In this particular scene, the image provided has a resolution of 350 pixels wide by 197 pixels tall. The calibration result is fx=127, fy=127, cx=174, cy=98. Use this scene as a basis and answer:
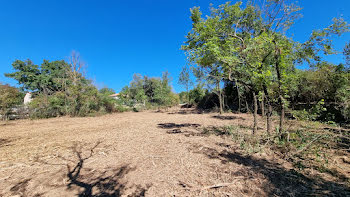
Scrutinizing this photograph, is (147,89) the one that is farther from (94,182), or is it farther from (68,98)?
(94,182)

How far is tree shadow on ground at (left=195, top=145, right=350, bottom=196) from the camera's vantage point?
1993mm

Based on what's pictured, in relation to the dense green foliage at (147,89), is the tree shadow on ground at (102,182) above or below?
below

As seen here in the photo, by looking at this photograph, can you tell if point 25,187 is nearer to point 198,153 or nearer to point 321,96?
point 198,153

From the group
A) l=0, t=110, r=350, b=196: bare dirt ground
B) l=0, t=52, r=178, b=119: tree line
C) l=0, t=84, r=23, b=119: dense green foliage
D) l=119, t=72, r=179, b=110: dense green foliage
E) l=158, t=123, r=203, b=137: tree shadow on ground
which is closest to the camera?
l=0, t=110, r=350, b=196: bare dirt ground

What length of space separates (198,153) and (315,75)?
33.4ft

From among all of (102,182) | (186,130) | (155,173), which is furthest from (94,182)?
(186,130)

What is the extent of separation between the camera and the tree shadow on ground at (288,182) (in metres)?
1.99

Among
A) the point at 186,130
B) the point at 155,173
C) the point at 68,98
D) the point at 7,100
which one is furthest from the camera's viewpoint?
the point at 68,98

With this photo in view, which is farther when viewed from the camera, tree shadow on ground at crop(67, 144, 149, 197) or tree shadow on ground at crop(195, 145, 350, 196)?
tree shadow on ground at crop(67, 144, 149, 197)

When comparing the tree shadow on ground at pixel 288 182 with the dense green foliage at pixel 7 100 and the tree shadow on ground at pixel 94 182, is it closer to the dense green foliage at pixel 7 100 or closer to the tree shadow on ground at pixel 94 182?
the tree shadow on ground at pixel 94 182

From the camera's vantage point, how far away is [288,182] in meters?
2.25

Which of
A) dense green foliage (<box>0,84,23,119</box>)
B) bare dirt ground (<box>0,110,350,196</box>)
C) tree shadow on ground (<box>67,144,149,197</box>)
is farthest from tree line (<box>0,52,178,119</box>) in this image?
tree shadow on ground (<box>67,144,149,197</box>)

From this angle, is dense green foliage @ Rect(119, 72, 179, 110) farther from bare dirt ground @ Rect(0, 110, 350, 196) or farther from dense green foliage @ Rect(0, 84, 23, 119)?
bare dirt ground @ Rect(0, 110, 350, 196)

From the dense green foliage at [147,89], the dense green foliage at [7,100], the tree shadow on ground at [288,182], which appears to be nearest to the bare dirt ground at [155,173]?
the tree shadow on ground at [288,182]
